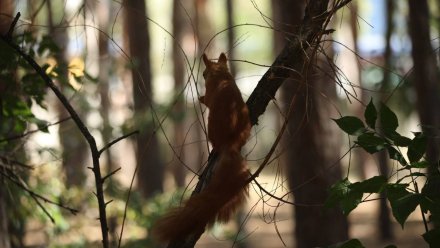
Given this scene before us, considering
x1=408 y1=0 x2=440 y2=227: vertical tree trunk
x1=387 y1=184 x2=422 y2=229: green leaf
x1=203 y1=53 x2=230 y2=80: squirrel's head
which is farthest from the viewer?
x1=408 y1=0 x2=440 y2=227: vertical tree trunk

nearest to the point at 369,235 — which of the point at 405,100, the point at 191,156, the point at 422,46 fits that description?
the point at 405,100

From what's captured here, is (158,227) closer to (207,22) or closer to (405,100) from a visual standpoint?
(405,100)

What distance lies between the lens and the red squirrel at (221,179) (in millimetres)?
2066

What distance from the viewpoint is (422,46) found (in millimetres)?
9695

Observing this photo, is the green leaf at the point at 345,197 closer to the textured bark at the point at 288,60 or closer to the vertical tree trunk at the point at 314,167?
the textured bark at the point at 288,60

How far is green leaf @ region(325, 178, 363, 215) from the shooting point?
205 centimetres

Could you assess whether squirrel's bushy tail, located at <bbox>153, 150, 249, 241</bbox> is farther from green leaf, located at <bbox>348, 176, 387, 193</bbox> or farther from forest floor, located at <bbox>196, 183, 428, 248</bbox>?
forest floor, located at <bbox>196, 183, 428, 248</bbox>

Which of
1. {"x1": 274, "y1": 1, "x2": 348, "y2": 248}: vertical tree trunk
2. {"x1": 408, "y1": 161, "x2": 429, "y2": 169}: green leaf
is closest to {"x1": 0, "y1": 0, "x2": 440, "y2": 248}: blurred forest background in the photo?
{"x1": 274, "y1": 1, "x2": 348, "y2": 248}: vertical tree trunk

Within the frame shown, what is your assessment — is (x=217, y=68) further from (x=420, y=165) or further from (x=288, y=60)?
(x=420, y=165)

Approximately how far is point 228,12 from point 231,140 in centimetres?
1439

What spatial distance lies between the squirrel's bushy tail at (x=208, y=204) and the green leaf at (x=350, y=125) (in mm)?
350

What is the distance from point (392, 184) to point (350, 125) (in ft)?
0.77

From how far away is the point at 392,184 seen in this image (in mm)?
2053

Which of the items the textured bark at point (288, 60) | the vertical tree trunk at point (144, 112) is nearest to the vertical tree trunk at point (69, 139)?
the vertical tree trunk at point (144, 112)
